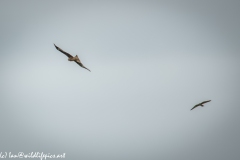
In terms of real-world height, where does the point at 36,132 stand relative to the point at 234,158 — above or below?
above

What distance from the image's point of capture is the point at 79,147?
186875 mm

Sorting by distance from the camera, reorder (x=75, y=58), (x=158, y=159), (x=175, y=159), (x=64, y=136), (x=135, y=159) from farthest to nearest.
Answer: (x=64, y=136) → (x=135, y=159) → (x=158, y=159) → (x=175, y=159) → (x=75, y=58)

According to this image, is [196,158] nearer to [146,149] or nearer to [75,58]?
[146,149]

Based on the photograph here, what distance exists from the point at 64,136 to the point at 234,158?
151 metres

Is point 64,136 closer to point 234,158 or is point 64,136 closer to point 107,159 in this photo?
point 107,159

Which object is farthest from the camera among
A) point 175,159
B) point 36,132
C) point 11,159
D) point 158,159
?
point 36,132

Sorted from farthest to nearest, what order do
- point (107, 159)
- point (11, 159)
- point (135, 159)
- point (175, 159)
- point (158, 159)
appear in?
point (107, 159) < point (135, 159) < point (158, 159) < point (175, 159) < point (11, 159)

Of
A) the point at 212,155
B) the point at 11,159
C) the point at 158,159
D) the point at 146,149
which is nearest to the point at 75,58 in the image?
the point at 11,159

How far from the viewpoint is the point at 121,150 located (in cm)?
15212

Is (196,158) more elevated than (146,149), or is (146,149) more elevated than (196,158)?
(146,149)

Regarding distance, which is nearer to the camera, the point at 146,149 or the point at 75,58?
the point at 75,58

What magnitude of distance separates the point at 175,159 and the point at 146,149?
53745mm

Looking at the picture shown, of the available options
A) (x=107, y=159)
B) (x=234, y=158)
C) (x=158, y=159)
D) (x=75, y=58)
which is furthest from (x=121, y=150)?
(x=75, y=58)

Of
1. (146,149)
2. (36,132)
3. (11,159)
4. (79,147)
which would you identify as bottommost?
(11,159)
